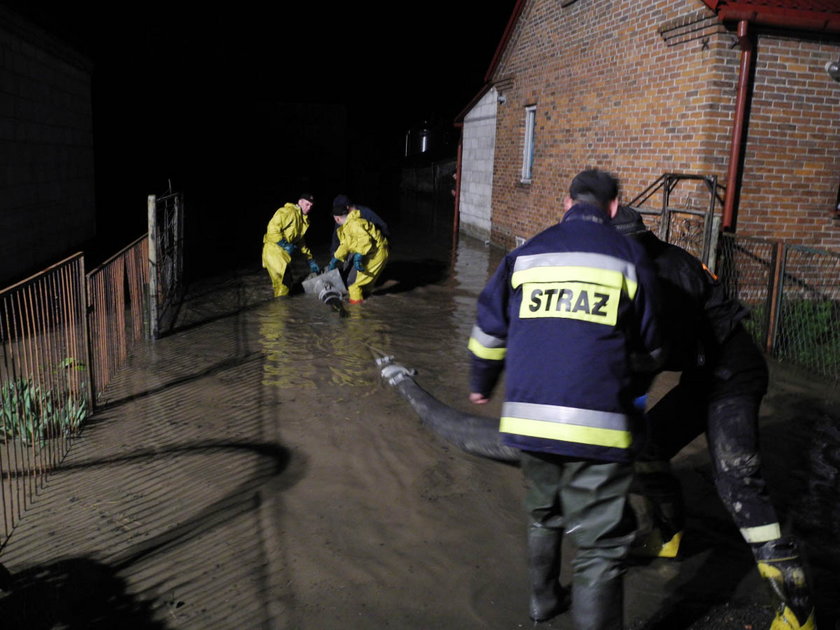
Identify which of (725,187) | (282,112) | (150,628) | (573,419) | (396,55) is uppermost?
(396,55)

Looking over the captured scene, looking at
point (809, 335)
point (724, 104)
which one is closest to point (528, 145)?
point (724, 104)

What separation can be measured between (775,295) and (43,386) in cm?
659

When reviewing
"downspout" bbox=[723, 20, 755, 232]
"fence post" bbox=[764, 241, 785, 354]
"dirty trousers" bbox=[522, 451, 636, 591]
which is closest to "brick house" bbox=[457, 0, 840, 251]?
"downspout" bbox=[723, 20, 755, 232]

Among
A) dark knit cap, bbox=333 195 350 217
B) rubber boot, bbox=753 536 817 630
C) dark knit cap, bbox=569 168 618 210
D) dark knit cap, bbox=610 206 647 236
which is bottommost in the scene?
rubber boot, bbox=753 536 817 630

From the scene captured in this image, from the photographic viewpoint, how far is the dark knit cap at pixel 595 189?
3.06 m

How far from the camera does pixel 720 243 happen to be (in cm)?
857

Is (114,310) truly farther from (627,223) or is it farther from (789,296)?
(789,296)

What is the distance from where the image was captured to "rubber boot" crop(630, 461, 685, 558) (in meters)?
3.83

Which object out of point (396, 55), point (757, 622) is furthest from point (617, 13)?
point (396, 55)

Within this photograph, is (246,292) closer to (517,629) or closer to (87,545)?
(87,545)

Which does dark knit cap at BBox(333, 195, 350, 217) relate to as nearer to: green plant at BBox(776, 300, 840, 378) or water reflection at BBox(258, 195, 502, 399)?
water reflection at BBox(258, 195, 502, 399)

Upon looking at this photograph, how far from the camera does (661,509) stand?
153 inches

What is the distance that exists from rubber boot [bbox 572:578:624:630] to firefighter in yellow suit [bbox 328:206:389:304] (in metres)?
7.63

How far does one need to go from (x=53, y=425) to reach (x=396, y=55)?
129 ft
